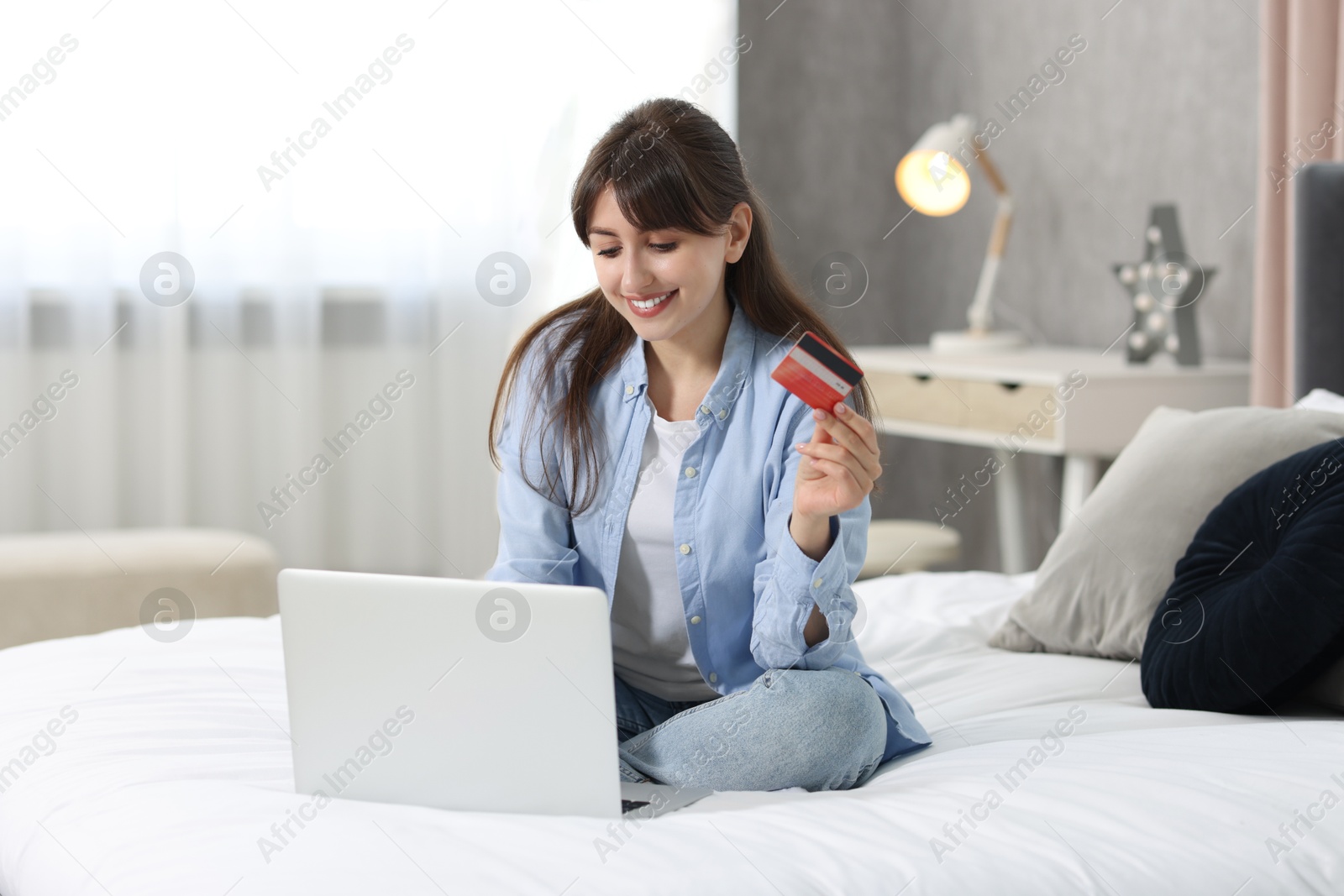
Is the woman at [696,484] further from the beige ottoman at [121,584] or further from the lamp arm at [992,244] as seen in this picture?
the lamp arm at [992,244]

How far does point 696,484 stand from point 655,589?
0.11 metres

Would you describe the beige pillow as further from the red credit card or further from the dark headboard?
the red credit card

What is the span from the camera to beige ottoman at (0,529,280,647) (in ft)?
7.98

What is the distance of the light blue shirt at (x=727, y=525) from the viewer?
1.23 meters

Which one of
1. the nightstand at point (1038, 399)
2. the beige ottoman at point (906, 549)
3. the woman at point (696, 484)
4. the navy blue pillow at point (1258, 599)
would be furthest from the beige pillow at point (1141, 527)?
the beige ottoman at point (906, 549)

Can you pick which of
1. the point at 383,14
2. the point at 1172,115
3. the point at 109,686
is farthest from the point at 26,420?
the point at 1172,115

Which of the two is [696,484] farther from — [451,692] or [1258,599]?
[1258,599]

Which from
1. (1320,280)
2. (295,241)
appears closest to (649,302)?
(1320,280)

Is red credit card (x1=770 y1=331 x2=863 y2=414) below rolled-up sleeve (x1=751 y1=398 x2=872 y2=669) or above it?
above

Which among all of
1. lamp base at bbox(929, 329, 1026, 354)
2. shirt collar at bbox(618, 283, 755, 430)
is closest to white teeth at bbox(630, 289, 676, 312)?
shirt collar at bbox(618, 283, 755, 430)

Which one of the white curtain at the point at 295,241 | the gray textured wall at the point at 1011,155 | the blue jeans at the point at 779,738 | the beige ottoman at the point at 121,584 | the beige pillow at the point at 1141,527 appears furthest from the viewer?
the white curtain at the point at 295,241

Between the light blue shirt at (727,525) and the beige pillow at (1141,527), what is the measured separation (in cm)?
42

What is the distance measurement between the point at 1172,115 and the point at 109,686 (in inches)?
→ 94.4

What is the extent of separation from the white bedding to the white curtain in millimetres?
1801
